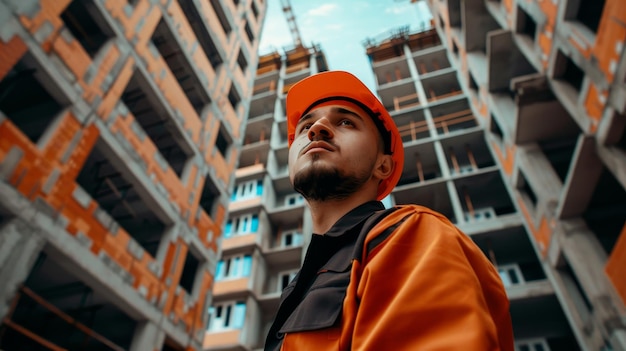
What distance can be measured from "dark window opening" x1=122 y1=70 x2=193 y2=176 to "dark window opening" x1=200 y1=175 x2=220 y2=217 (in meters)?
1.32

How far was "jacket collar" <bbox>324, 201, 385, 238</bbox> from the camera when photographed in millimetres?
1661

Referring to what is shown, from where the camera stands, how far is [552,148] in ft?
47.0

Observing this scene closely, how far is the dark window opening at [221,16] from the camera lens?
19.5 metres

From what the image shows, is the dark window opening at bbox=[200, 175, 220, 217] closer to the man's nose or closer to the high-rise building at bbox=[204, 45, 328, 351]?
the high-rise building at bbox=[204, 45, 328, 351]

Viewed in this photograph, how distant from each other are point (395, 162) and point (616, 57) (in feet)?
26.8

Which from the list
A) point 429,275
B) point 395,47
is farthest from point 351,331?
point 395,47

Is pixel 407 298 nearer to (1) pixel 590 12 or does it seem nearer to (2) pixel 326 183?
(2) pixel 326 183

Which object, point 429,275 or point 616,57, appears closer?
point 429,275

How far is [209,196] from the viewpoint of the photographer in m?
16.8

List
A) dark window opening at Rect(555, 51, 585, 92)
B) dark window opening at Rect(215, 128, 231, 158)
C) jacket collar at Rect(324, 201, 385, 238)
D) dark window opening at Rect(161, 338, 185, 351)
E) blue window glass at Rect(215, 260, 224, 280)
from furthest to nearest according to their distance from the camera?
blue window glass at Rect(215, 260, 224, 280) → dark window opening at Rect(215, 128, 231, 158) → dark window opening at Rect(161, 338, 185, 351) → dark window opening at Rect(555, 51, 585, 92) → jacket collar at Rect(324, 201, 385, 238)

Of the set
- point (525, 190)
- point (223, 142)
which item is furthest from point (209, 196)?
point (525, 190)

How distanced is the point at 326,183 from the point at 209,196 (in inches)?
614

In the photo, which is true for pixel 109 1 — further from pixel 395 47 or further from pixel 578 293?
pixel 395 47

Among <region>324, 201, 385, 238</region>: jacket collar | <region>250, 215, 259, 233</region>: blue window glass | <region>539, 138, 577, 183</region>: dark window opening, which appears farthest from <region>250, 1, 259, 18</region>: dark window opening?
<region>324, 201, 385, 238</region>: jacket collar
